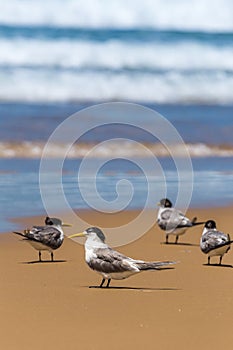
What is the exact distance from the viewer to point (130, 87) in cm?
1995

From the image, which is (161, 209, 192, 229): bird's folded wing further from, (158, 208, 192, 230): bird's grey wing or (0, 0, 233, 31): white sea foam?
(0, 0, 233, 31): white sea foam

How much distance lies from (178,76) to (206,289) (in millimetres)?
15524

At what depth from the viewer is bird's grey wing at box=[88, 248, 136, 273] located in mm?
5828

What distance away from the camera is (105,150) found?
14.6 m

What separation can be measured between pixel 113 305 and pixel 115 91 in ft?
47.3

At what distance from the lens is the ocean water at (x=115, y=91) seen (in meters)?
11.0

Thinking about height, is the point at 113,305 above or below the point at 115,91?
below

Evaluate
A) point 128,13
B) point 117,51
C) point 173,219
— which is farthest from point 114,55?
point 173,219

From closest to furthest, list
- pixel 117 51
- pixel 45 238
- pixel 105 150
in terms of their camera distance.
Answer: pixel 45 238, pixel 105 150, pixel 117 51

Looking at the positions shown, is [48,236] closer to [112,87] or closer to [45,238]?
[45,238]

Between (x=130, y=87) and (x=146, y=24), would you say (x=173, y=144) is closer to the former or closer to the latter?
(x=130, y=87)

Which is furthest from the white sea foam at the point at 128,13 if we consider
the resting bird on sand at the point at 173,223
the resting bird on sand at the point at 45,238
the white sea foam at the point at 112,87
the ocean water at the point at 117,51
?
the resting bird on sand at the point at 45,238

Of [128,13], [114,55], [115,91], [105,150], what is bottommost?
[105,150]

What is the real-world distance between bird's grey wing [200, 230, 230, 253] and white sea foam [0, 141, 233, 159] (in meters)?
7.12
